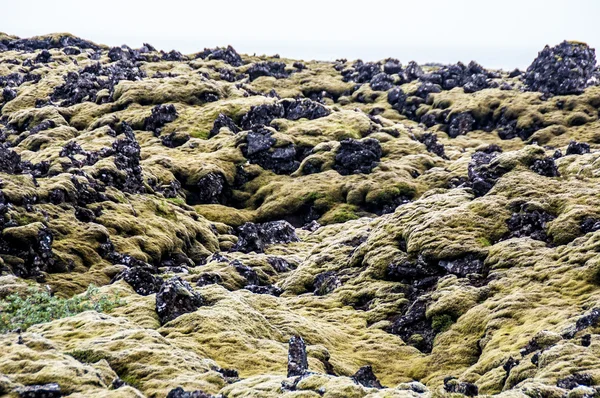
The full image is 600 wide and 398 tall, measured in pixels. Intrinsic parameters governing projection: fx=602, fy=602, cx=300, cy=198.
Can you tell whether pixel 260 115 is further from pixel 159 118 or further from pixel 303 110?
pixel 159 118

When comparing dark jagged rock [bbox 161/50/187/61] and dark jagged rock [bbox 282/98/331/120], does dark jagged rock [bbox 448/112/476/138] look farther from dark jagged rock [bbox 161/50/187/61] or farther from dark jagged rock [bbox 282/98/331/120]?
dark jagged rock [bbox 161/50/187/61]

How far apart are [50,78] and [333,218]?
100 meters

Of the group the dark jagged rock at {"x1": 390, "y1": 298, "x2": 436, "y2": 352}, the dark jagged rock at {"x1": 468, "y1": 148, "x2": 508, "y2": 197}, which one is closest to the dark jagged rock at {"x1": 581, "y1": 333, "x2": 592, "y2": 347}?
the dark jagged rock at {"x1": 390, "y1": 298, "x2": 436, "y2": 352}

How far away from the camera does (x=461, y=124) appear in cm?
14162

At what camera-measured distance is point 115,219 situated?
59594 mm

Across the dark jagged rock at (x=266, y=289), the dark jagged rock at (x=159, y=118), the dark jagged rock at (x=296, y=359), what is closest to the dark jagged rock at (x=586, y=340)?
the dark jagged rock at (x=296, y=359)

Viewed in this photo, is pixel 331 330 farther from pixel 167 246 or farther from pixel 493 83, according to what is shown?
pixel 493 83

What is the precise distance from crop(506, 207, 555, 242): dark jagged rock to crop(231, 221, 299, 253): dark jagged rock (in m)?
27.8

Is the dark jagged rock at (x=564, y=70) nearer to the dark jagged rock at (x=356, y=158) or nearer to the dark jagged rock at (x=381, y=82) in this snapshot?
the dark jagged rock at (x=381, y=82)

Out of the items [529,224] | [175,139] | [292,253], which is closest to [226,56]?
[175,139]

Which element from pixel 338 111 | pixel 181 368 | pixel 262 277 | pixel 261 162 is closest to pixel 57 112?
pixel 261 162

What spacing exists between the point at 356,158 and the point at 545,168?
144ft

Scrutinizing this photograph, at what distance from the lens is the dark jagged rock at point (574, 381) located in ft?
69.6

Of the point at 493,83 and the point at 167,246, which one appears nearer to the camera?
the point at 167,246
